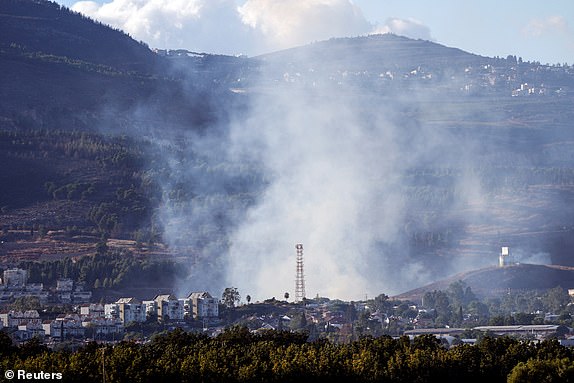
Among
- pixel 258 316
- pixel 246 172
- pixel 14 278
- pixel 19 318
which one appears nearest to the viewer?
pixel 19 318

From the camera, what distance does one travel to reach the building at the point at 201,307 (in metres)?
84.6

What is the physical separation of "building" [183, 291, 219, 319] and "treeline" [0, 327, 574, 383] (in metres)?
32.2

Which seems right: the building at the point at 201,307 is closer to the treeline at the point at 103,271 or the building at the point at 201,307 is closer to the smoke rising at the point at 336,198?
the treeline at the point at 103,271

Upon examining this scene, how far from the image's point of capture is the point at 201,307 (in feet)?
279

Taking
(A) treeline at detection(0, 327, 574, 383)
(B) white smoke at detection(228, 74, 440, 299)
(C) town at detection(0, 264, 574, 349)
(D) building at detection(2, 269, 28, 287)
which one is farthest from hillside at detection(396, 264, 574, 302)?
(A) treeline at detection(0, 327, 574, 383)

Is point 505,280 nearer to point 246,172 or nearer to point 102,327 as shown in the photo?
point 102,327

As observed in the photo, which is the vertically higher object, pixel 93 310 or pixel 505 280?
pixel 505 280

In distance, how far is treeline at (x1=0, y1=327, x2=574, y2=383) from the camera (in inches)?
1564

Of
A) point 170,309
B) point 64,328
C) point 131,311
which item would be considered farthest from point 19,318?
point 170,309

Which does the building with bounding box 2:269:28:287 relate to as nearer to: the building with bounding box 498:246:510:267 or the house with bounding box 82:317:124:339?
the house with bounding box 82:317:124:339

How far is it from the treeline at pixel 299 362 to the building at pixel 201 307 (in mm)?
32207

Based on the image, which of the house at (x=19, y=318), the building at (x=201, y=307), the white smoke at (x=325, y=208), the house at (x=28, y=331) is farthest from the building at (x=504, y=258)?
the house at (x=28, y=331)

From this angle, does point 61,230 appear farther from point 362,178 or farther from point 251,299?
point 362,178

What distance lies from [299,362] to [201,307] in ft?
141
